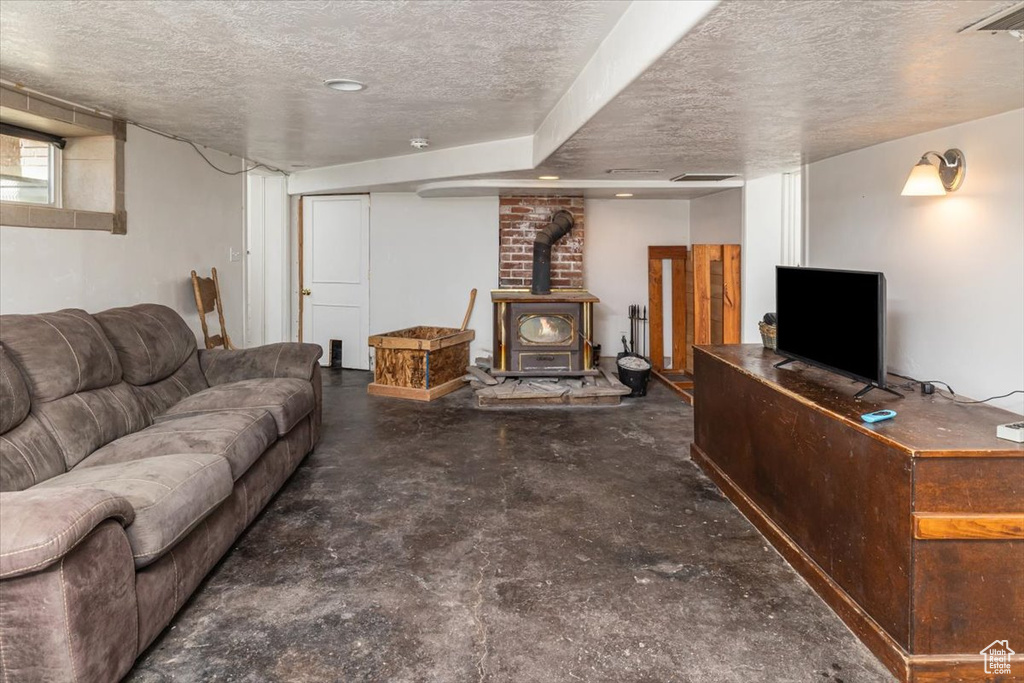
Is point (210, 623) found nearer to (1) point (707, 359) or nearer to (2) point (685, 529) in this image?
(2) point (685, 529)

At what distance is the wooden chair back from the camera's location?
473cm

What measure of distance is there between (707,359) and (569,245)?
10.4ft

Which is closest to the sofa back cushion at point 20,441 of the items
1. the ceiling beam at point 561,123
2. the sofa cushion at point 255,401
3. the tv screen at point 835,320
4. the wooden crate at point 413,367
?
the sofa cushion at point 255,401

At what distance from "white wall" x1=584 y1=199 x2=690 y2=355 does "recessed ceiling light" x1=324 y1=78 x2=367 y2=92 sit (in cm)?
410

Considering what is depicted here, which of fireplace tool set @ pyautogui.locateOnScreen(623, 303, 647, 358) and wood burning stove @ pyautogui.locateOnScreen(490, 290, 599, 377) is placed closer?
wood burning stove @ pyautogui.locateOnScreen(490, 290, 599, 377)

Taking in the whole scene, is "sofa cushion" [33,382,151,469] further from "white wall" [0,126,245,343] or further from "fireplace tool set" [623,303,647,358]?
"fireplace tool set" [623,303,647,358]

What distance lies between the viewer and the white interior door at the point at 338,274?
7160 millimetres

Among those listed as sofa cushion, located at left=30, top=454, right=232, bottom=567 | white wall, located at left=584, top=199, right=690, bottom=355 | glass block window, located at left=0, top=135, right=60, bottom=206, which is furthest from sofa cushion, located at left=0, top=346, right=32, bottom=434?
white wall, located at left=584, top=199, right=690, bottom=355

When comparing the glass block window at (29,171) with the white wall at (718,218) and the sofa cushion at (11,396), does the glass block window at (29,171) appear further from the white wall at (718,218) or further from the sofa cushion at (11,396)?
the white wall at (718,218)

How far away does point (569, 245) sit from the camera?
6605 millimetres

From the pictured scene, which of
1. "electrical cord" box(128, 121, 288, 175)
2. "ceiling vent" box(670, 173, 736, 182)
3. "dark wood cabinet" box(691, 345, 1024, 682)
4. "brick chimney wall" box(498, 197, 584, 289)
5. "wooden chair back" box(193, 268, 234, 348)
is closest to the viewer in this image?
"dark wood cabinet" box(691, 345, 1024, 682)

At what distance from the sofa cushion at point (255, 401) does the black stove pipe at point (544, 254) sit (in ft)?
10.1

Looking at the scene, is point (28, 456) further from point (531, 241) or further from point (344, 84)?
point (531, 241)

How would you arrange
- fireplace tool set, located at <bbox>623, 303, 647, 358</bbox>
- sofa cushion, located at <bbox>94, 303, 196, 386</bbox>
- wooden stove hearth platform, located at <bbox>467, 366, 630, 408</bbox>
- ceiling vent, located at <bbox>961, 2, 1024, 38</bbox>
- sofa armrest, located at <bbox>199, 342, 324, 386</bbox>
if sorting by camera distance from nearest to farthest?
ceiling vent, located at <bbox>961, 2, 1024, 38</bbox>, sofa cushion, located at <bbox>94, 303, 196, 386</bbox>, sofa armrest, located at <bbox>199, 342, 324, 386</bbox>, wooden stove hearth platform, located at <bbox>467, 366, 630, 408</bbox>, fireplace tool set, located at <bbox>623, 303, 647, 358</bbox>
